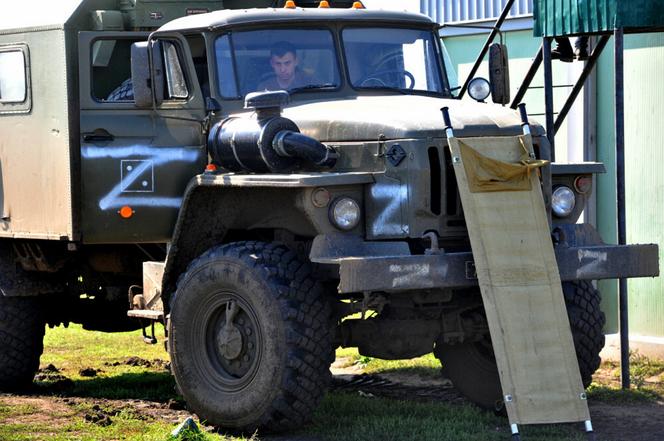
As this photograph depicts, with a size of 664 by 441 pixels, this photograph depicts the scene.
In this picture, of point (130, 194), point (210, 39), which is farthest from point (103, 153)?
point (210, 39)

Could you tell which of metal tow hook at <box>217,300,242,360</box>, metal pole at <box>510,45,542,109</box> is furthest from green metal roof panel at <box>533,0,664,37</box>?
metal tow hook at <box>217,300,242,360</box>

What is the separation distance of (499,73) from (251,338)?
2730mm

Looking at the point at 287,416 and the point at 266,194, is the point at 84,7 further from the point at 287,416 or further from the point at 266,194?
the point at 287,416

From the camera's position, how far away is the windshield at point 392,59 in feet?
32.1

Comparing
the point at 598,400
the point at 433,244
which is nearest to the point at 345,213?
the point at 433,244

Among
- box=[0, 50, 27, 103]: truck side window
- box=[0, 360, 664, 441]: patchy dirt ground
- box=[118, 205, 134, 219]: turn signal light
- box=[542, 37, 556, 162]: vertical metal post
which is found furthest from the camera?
box=[542, 37, 556, 162]: vertical metal post

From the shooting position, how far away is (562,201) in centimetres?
908

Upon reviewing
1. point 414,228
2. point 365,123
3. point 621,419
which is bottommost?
point 621,419

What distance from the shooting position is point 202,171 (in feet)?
31.3

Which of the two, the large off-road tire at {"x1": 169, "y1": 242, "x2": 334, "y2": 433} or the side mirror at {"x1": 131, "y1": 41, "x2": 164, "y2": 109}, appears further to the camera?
the side mirror at {"x1": 131, "y1": 41, "x2": 164, "y2": 109}

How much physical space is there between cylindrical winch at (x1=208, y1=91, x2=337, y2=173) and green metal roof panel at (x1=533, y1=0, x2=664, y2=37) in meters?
2.81

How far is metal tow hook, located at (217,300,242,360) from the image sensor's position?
28.7 feet

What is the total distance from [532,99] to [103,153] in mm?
4665

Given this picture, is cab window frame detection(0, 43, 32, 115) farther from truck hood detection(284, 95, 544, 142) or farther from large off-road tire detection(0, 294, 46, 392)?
truck hood detection(284, 95, 544, 142)
